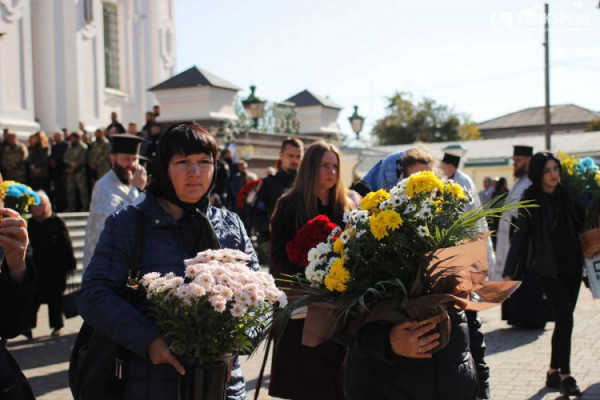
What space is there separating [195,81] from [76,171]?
3.34m

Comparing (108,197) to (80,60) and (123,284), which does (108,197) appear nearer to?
(123,284)

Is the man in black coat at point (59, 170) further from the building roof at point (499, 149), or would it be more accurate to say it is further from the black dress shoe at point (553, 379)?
the black dress shoe at point (553, 379)

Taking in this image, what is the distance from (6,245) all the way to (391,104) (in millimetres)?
68499

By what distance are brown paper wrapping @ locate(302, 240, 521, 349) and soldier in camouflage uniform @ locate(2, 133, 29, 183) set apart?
1447 cm

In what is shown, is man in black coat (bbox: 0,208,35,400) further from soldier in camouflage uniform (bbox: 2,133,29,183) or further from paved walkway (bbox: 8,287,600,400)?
soldier in camouflage uniform (bbox: 2,133,29,183)

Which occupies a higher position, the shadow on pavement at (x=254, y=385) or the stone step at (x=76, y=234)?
the stone step at (x=76, y=234)

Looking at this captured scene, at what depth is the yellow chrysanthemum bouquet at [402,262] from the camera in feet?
10.7

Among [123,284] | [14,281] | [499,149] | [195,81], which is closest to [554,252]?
[123,284]

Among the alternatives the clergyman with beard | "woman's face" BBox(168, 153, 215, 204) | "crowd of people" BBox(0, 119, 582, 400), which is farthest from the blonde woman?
"woman's face" BBox(168, 153, 215, 204)

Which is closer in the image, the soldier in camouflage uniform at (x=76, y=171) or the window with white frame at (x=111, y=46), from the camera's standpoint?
the soldier in camouflage uniform at (x=76, y=171)

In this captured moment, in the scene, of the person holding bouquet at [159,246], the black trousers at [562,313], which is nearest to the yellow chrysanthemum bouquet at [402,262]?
the person holding bouquet at [159,246]

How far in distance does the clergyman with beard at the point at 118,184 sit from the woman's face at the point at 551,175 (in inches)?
159

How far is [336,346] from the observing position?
5.29m

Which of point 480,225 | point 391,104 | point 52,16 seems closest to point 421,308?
point 480,225
